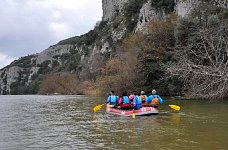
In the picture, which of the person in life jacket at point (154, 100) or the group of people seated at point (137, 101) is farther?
the person in life jacket at point (154, 100)

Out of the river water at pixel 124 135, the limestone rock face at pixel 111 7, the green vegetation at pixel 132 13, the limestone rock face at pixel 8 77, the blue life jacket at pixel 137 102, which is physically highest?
the limestone rock face at pixel 111 7

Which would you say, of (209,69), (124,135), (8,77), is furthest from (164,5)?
(8,77)

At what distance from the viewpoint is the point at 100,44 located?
300 ft

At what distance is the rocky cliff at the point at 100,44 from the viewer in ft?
187

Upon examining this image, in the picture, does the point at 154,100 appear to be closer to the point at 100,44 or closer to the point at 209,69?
the point at 209,69

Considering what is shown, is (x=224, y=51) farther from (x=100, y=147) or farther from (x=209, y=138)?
(x=100, y=147)

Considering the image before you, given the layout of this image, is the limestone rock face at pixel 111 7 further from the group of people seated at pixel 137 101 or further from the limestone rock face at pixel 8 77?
the limestone rock face at pixel 8 77

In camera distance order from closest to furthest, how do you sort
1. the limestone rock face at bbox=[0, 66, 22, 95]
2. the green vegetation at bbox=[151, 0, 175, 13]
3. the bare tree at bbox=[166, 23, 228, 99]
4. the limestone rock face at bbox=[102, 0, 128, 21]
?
1. the bare tree at bbox=[166, 23, 228, 99]
2. the green vegetation at bbox=[151, 0, 175, 13]
3. the limestone rock face at bbox=[102, 0, 128, 21]
4. the limestone rock face at bbox=[0, 66, 22, 95]

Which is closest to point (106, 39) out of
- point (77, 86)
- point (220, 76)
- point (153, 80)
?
point (77, 86)

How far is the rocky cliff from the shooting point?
57072 mm

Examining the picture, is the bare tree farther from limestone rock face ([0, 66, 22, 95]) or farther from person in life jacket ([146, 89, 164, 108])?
limestone rock face ([0, 66, 22, 95])

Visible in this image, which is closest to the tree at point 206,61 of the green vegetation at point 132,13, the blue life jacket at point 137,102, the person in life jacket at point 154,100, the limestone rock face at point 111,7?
the person in life jacket at point 154,100

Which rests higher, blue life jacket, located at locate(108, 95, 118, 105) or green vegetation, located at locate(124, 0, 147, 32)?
green vegetation, located at locate(124, 0, 147, 32)

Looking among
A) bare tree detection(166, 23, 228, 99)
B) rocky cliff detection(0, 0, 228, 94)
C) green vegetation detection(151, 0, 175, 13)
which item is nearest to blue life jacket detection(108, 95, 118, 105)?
bare tree detection(166, 23, 228, 99)
